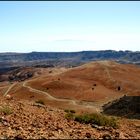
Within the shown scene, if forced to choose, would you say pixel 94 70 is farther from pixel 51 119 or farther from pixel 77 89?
pixel 51 119

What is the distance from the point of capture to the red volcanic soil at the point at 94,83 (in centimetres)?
6769

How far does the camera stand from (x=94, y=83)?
7888 centimetres

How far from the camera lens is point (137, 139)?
46.5ft

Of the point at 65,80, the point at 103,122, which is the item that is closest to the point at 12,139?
the point at 103,122

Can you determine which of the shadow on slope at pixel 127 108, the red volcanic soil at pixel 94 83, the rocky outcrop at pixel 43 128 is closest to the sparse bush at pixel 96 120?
the rocky outcrop at pixel 43 128

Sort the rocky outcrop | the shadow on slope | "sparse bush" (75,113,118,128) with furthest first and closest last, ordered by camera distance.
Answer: the shadow on slope, "sparse bush" (75,113,118,128), the rocky outcrop

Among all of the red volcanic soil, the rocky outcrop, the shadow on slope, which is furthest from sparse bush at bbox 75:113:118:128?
the red volcanic soil

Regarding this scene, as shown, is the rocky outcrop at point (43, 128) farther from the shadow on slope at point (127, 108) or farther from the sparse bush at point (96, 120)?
the shadow on slope at point (127, 108)

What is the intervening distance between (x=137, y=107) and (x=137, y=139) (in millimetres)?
24539

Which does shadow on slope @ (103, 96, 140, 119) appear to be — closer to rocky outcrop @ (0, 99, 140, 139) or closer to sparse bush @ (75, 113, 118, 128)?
sparse bush @ (75, 113, 118, 128)

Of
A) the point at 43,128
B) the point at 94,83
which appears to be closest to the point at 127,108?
the point at 43,128

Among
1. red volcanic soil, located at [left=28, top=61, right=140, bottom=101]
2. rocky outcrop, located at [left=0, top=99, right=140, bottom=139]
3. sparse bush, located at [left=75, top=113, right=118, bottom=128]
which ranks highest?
rocky outcrop, located at [left=0, top=99, right=140, bottom=139]

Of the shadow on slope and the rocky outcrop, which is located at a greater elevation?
the rocky outcrop

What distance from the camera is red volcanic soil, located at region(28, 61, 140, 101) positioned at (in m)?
67.7
